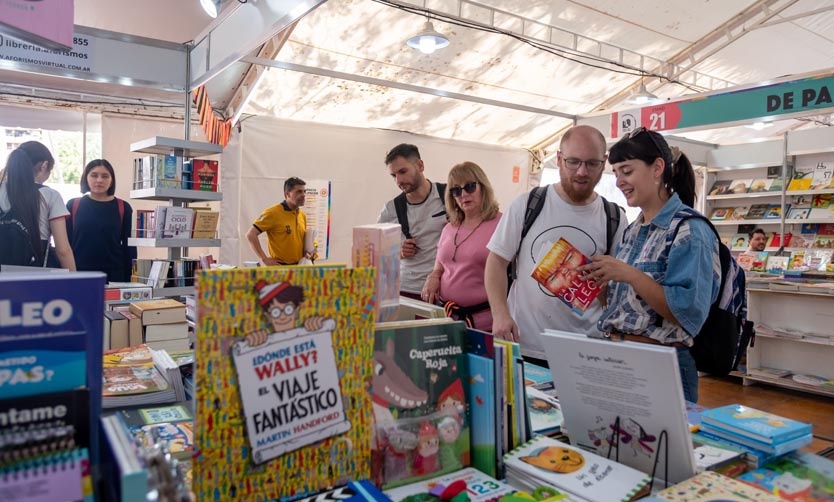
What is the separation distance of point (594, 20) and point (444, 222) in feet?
14.9

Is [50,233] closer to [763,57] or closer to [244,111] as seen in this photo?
[244,111]

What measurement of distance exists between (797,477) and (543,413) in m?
0.50

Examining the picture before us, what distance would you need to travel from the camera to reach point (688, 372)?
152 cm

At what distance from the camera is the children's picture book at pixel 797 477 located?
0.98 meters

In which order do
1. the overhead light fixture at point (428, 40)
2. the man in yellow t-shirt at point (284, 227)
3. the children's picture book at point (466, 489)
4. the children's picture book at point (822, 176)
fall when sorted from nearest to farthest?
1. the children's picture book at point (466, 489)
2. the overhead light fixture at point (428, 40)
3. the man in yellow t-shirt at point (284, 227)
4. the children's picture book at point (822, 176)

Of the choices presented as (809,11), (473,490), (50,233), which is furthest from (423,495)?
(809,11)

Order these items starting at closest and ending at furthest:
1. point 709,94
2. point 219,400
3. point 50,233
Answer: point 219,400
point 50,233
point 709,94

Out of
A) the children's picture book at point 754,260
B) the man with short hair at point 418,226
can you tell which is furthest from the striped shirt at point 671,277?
the children's picture book at point 754,260

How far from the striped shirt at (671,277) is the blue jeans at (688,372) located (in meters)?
0.06

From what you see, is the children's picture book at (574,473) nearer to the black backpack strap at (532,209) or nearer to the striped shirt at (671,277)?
the striped shirt at (671,277)

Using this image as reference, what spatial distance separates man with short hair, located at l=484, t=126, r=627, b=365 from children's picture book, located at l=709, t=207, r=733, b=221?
6416 millimetres

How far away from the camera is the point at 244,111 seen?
227 inches

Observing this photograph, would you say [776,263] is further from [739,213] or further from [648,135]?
[648,135]

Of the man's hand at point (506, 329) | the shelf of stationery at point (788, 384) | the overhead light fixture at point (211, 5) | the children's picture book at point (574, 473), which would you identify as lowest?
the shelf of stationery at point (788, 384)
